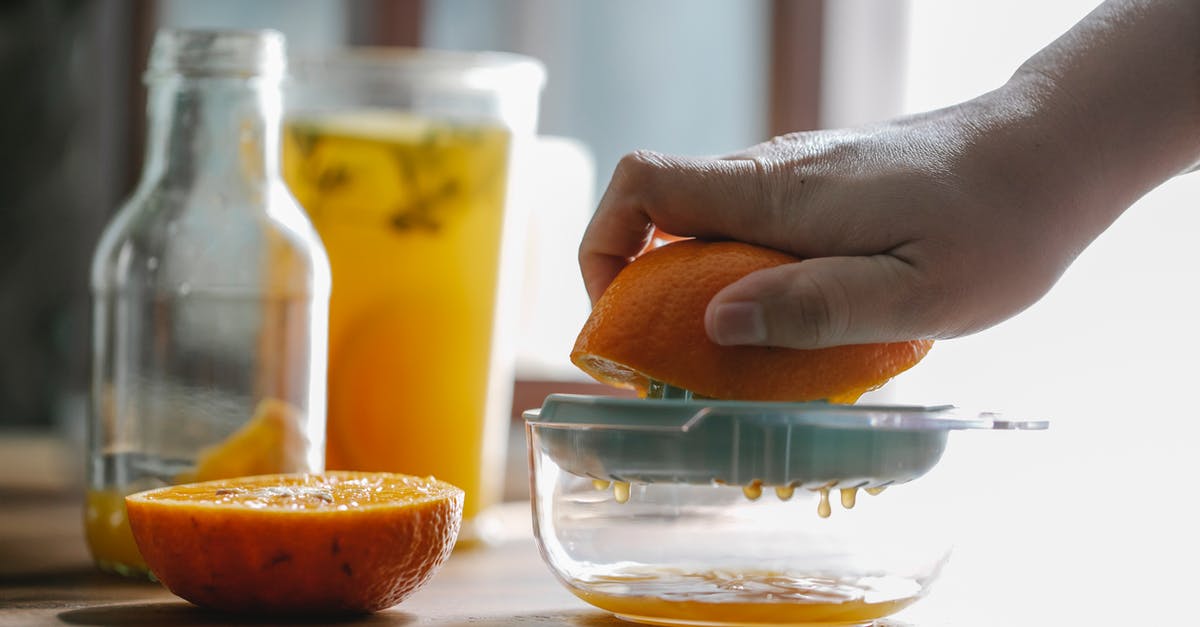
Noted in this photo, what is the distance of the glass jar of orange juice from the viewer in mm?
868

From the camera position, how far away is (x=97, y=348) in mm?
814

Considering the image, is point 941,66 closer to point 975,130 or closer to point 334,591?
point 975,130

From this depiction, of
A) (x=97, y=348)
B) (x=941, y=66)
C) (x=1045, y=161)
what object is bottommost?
(x=97, y=348)

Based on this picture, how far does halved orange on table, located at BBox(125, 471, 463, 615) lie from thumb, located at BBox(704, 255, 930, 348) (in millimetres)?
181

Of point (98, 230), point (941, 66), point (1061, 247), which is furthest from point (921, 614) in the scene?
point (98, 230)

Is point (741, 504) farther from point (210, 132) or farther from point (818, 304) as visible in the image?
point (210, 132)

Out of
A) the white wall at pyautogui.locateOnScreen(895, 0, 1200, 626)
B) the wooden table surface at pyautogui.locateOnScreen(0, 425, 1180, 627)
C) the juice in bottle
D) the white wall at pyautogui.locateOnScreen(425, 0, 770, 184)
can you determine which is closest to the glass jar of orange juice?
the juice in bottle

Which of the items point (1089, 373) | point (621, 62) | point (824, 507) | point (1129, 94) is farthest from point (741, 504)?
point (621, 62)

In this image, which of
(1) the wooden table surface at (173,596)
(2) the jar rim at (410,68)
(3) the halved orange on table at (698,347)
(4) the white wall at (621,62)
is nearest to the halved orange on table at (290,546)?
(1) the wooden table surface at (173,596)

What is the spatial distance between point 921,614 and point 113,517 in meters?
0.48

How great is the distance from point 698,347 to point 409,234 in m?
0.39

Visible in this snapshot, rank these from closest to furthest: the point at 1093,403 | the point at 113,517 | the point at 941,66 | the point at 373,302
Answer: the point at 113,517, the point at 373,302, the point at 1093,403, the point at 941,66

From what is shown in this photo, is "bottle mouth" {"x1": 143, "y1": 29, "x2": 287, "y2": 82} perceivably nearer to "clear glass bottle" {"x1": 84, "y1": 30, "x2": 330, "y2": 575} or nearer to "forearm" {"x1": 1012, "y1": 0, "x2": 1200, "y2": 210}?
"clear glass bottle" {"x1": 84, "y1": 30, "x2": 330, "y2": 575}

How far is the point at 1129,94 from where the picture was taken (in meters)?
0.60
